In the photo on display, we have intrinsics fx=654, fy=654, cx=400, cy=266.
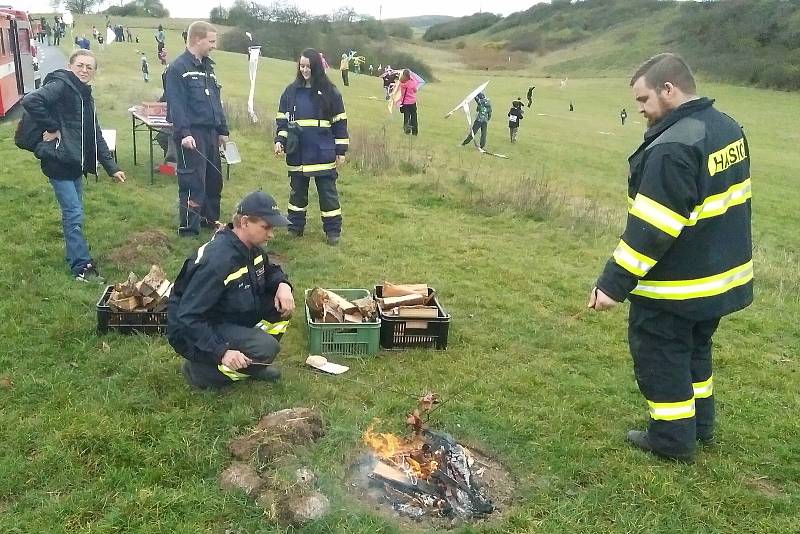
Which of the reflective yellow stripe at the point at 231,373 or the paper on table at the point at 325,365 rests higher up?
the reflective yellow stripe at the point at 231,373

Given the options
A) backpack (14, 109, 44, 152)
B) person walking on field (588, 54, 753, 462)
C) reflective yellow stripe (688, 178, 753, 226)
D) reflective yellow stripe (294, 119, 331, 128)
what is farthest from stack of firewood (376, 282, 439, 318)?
backpack (14, 109, 44, 152)

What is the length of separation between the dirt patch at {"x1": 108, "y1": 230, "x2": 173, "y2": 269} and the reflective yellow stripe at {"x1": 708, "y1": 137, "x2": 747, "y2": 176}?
5546mm

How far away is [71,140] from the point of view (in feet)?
19.9

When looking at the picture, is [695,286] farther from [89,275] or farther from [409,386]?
[89,275]

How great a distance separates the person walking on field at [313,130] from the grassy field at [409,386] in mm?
709

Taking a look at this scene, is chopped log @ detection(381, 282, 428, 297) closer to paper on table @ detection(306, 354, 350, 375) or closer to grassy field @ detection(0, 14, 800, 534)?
grassy field @ detection(0, 14, 800, 534)

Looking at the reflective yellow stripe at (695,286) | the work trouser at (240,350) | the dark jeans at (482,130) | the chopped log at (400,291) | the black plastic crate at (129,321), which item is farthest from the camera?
the dark jeans at (482,130)

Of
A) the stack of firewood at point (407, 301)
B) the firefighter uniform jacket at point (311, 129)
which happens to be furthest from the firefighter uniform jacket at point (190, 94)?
the stack of firewood at point (407, 301)

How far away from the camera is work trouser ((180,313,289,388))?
4.41 m

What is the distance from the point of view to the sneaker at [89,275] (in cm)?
633

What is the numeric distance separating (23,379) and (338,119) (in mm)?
4597

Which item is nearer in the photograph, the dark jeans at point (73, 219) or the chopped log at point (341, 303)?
the chopped log at point (341, 303)

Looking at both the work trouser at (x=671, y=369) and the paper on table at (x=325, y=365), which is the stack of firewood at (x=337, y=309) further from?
the work trouser at (x=671, y=369)

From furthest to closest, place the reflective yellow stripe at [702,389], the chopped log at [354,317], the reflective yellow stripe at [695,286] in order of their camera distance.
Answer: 1. the chopped log at [354,317]
2. the reflective yellow stripe at [702,389]
3. the reflective yellow stripe at [695,286]
